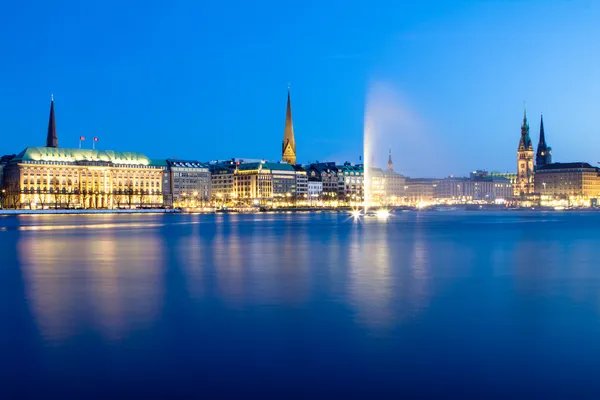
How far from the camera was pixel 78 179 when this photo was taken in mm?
141000

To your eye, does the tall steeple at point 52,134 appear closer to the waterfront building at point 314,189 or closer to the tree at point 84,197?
the tree at point 84,197

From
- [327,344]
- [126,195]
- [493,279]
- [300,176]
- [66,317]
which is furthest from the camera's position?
[300,176]

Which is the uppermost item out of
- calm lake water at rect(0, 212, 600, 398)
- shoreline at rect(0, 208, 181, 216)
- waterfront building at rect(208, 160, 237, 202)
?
waterfront building at rect(208, 160, 237, 202)

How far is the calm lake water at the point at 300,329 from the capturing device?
10.5 meters

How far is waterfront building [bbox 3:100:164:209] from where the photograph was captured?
13462 cm

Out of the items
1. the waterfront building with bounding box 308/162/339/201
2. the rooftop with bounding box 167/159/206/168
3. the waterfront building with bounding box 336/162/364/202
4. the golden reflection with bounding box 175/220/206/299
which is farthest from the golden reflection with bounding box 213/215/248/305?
the waterfront building with bounding box 336/162/364/202

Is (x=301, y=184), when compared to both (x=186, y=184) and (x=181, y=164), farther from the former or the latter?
(x=181, y=164)

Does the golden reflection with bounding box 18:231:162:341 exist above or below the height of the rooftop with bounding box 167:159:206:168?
below

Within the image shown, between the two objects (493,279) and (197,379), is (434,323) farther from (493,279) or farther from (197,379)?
(493,279)

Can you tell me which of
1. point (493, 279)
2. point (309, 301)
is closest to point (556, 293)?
point (493, 279)

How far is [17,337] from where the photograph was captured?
13.3 metres

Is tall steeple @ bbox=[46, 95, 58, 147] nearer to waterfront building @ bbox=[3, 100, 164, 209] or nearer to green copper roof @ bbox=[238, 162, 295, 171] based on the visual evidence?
waterfront building @ bbox=[3, 100, 164, 209]

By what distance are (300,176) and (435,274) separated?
149 metres

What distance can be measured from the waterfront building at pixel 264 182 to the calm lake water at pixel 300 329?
446ft
